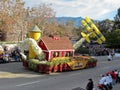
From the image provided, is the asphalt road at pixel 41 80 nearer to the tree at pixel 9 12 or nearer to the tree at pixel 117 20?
the tree at pixel 9 12

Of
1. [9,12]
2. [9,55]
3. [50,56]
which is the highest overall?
[9,12]

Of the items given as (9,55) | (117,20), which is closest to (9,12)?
(9,55)

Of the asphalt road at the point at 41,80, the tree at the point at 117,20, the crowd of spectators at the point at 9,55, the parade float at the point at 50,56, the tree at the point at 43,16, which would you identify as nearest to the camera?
the asphalt road at the point at 41,80

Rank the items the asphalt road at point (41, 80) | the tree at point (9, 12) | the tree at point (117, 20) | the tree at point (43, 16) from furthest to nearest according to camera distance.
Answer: the tree at point (117, 20) → the tree at point (43, 16) → the tree at point (9, 12) → the asphalt road at point (41, 80)

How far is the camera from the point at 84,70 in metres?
36.3

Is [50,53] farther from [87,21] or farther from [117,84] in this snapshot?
[87,21]

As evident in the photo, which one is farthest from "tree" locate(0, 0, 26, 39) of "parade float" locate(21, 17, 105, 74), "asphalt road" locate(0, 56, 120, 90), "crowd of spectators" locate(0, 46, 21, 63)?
"asphalt road" locate(0, 56, 120, 90)

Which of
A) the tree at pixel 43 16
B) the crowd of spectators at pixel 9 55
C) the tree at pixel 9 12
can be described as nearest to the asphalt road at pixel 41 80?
the crowd of spectators at pixel 9 55

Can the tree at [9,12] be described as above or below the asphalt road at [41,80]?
above

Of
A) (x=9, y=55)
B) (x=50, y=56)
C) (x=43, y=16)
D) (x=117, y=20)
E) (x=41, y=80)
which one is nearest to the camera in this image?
(x=41, y=80)

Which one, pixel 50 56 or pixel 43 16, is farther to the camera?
pixel 43 16

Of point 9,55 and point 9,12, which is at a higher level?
point 9,12

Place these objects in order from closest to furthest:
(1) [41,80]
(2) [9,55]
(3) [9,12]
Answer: (1) [41,80], (2) [9,55], (3) [9,12]

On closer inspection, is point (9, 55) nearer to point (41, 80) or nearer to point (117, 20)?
point (41, 80)
